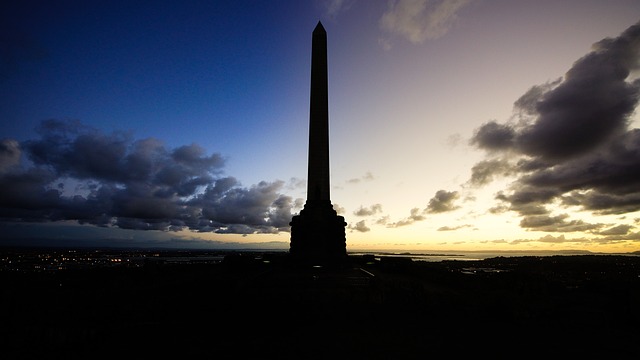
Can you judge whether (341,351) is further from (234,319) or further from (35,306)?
(35,306)

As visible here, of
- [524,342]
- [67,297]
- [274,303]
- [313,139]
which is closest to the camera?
[524,342]

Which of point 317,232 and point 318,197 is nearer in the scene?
point 317,232

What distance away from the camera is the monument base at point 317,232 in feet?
96.6

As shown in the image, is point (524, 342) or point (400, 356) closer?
point (400, 356)

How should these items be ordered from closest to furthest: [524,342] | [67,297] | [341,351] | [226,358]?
[226,358]
[341,351]
[524,342]
[67,297]

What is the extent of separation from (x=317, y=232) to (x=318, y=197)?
319cm

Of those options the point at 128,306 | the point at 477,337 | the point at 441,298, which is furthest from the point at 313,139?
the point at 477,337

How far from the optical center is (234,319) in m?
10.4

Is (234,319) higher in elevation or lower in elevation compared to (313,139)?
lower

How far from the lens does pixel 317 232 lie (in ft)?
97.0

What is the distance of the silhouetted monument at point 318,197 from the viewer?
29531 millimetres

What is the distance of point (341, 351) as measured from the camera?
743 centimetres

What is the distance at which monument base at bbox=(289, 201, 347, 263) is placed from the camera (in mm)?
29453

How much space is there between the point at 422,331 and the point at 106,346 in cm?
766
